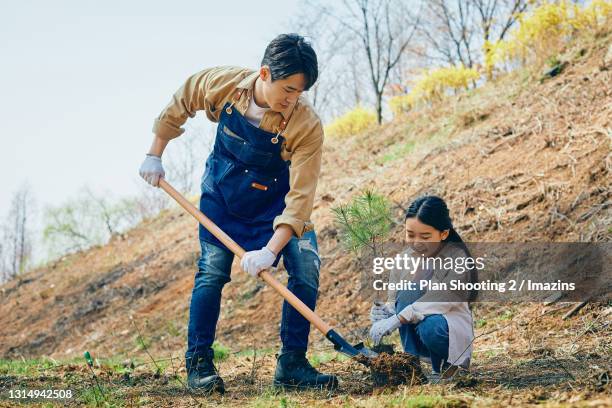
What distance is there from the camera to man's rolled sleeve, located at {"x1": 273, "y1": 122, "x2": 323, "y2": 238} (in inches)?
129

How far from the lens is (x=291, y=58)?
10.1ft

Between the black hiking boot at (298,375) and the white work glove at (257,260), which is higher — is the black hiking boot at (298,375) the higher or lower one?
the lower one

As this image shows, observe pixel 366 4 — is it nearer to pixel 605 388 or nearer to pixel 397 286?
pixel 397 286

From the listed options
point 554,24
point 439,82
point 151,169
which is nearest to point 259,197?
point 151,169

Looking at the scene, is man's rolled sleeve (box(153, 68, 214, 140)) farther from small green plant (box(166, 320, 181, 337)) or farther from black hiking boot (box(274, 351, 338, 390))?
small green plant (box(166, 320, 181, 337))

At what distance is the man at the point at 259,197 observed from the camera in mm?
3316

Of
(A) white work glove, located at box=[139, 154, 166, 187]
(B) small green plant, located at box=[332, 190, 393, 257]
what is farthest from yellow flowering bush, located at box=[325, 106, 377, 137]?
(A) white work glove, located at box=[139, 154, 166, 187]

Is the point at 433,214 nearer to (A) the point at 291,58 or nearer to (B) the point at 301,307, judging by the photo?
(B) the point at 301,307

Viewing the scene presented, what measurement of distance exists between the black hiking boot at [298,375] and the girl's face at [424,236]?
2.46 ft

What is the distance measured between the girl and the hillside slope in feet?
4.28

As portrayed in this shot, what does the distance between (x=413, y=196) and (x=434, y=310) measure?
4.18 m

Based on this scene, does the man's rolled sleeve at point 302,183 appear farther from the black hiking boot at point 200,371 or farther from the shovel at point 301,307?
the black hiking boot at point 200,371

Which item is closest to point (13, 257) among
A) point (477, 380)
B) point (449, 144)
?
point (449, 144)

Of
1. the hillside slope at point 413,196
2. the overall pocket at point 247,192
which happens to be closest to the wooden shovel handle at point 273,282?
the overall pocket at point 247,192
